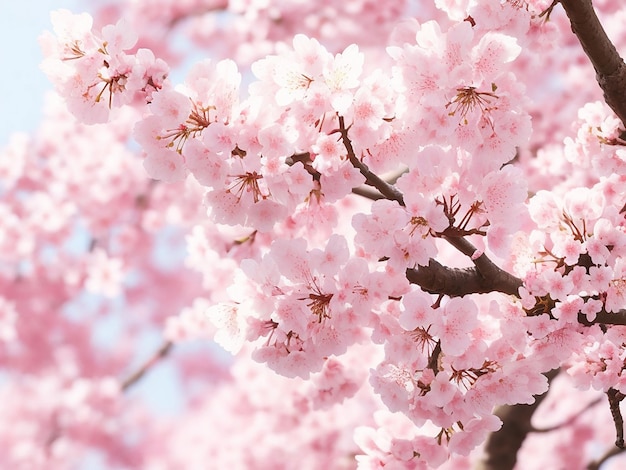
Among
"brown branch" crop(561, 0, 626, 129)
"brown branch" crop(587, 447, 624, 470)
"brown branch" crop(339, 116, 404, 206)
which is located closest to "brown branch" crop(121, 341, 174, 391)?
"brown branch" crop(587, 447, 624, 470)

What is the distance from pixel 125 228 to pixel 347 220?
14.0 feet

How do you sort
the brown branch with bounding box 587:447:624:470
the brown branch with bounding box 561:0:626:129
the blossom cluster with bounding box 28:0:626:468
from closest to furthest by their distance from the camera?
the blossom cluster with bounding box 28:0:626:468 < the brown branch with bounding box 561:0:626:129 < the brown branch with bounding box 587:447:624:470

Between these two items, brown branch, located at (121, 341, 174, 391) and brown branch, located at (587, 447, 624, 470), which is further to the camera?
brown branch, located at (121, 341, 174, 391)

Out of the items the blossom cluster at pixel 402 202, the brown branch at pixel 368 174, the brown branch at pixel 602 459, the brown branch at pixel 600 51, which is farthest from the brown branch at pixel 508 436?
the brown branch at pixel 368 174

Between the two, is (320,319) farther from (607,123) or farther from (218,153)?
(607,123)

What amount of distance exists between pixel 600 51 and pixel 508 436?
8.53 ft

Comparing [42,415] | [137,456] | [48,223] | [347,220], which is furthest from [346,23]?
[137,456]

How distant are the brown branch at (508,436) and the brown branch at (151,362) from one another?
401 centimetres

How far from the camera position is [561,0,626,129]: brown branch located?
2463 mm

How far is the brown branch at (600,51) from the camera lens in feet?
8.08

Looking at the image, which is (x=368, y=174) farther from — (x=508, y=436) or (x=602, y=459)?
(x=602, y=459)

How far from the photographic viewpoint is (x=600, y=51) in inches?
102

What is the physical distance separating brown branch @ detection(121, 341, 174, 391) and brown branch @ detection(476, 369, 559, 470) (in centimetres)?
401

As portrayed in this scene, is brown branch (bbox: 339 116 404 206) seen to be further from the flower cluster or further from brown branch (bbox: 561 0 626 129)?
brown branch (bbox: 561 0 626 129)
